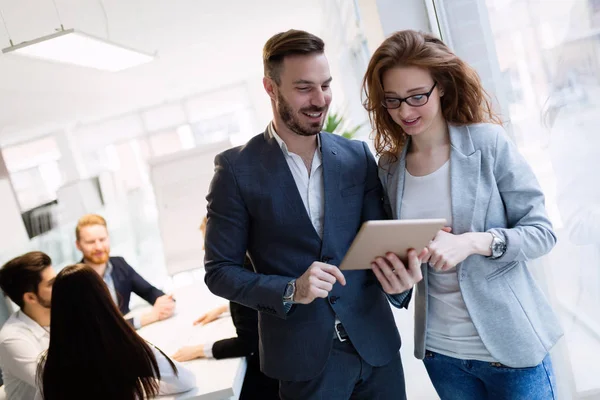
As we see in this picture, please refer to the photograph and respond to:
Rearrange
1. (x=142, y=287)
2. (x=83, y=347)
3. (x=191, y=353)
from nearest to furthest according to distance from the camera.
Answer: (x=83, y=347)
(x=191, y=353)
(x=142, y=287)

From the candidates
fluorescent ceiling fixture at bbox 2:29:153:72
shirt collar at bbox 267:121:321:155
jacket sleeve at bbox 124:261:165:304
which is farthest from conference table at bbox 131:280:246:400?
fluorescent ceiling fixture at bbox 2:29:153:72

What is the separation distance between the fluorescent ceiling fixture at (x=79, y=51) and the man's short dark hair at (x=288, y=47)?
226 centimetres

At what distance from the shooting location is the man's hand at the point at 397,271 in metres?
1.40

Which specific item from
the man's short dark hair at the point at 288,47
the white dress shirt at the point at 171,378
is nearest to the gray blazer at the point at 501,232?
the man's short dark hair at the point at 288,47

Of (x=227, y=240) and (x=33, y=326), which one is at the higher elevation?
(x=227, y=240)

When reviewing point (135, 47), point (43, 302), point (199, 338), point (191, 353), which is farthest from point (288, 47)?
point (135, 47)

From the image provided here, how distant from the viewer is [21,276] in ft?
9.80

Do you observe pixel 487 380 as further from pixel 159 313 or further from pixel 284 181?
pixel 159 313

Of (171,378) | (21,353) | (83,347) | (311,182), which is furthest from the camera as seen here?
(21,353)

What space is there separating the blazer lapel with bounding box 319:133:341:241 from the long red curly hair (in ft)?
0.67

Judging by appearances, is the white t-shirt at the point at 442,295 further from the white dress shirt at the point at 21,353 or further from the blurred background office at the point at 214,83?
the white dress shirt at the point at 21,353

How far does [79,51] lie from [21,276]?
1.83m

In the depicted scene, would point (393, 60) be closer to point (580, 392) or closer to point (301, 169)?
point (301, 169)

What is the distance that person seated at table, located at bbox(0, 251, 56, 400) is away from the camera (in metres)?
2.81
